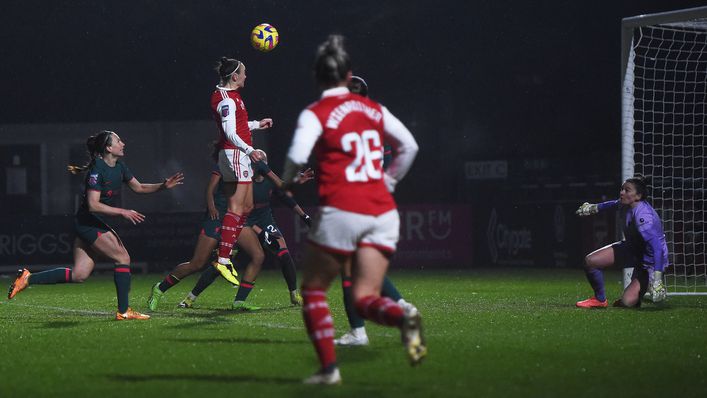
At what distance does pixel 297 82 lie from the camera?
29.7 m

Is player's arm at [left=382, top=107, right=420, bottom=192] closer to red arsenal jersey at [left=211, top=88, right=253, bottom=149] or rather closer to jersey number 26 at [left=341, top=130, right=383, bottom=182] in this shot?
jersey number 26 at [left=341, top=130, right=383, bottom=182]

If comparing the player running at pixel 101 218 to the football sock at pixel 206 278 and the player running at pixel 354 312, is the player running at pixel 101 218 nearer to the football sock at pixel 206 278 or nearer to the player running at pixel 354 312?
the football sock at pixel 206 278

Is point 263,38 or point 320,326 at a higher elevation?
point 263,38

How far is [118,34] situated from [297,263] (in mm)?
9811

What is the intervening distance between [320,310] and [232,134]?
522cm

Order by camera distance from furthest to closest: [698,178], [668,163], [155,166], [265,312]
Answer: [155,166]
[668,163]
[698,178]
[265,312]

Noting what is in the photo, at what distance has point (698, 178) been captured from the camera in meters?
17.9

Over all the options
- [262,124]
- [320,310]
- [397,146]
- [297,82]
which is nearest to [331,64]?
[397,146]

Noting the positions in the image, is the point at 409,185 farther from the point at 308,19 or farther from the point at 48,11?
the point at 48,11

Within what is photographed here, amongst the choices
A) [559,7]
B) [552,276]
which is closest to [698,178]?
[552,276]

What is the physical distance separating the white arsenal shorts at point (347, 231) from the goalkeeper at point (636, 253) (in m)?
6.04

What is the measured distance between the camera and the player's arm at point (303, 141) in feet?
20.9

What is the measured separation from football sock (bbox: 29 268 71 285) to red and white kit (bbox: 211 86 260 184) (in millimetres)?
1915

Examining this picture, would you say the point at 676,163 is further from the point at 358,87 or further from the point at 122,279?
the point at 358,87
